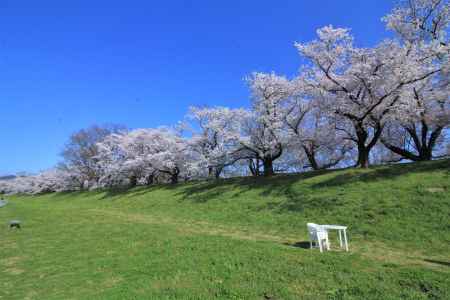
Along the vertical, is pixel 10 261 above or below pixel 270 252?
above

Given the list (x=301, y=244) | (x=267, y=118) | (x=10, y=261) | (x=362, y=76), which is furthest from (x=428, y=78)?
(x=10, y=261)

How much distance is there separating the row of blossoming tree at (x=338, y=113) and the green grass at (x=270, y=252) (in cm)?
404

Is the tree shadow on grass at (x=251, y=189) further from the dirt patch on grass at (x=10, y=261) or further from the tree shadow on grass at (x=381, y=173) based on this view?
the dirt patch on grass at (x=10, y=261)

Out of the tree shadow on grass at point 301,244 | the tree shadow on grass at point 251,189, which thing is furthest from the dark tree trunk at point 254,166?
the tree shadow on grass at point 301,244

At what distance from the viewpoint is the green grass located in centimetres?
511

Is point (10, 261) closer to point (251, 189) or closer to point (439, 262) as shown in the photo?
point (439, 262)

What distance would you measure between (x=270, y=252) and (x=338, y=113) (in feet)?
44.4

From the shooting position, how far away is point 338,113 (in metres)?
17.9

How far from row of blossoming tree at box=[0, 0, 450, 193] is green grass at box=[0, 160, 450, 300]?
4037 mm

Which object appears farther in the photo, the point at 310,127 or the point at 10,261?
the point at 310,127

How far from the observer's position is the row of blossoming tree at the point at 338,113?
52.4 ft

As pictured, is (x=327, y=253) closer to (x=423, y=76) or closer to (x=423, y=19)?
(x=423, y=76)

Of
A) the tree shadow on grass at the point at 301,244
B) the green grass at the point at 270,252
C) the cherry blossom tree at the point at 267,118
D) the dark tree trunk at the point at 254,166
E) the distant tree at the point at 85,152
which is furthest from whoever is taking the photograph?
the distant tree at the point at 85,152

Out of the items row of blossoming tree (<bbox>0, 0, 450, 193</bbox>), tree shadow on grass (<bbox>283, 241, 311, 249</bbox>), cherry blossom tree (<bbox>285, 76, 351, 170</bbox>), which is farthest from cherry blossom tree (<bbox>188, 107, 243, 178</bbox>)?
tree shadow on grass (<bbox>283, 241, 311, 249</bbox>)
